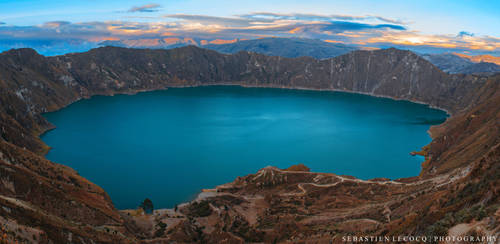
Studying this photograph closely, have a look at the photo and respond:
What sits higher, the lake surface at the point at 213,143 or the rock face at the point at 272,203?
the rock face at the point at 272,203

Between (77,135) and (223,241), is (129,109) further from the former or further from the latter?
(223,241)

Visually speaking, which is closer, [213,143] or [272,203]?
[272,203]

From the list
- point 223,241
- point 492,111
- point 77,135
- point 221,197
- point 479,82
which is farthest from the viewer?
point 479,82

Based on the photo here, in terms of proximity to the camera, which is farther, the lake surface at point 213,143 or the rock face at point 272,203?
the lake surface at point 213,143

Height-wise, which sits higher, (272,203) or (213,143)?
(272,203)

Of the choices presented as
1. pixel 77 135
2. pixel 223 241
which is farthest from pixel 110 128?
pixel 223 241

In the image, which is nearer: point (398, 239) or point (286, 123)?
point (398, 239)

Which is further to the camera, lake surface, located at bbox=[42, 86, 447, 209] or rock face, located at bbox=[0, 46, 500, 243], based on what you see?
lake surface, located at bbox=[42, 86, 447, 209]

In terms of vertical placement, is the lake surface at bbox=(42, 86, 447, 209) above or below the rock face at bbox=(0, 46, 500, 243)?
below
